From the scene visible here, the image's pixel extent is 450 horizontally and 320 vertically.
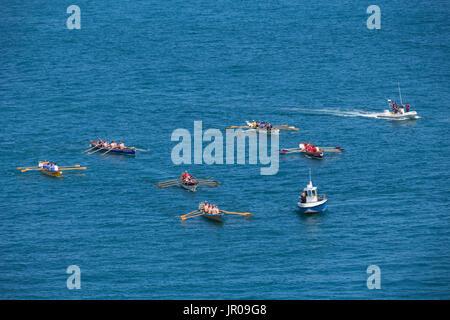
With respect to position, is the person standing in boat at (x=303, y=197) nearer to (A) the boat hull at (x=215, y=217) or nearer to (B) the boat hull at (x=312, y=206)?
(B) the boat hull at (x=312, y=206)

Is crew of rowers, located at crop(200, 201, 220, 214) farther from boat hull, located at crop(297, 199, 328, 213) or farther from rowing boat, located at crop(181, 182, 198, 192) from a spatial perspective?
boat hull, located at crop(297, 199, 328, 213)

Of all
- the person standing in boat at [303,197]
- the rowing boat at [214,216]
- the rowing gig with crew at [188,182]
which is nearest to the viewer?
the rowing boat at [214,216]

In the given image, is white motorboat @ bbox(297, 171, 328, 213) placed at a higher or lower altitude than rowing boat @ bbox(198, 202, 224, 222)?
higher

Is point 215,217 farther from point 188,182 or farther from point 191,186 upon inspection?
point 188,182

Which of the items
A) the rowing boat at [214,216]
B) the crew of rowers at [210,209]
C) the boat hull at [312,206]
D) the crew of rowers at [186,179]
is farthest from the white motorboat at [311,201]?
the crew of rowers at [186,179]

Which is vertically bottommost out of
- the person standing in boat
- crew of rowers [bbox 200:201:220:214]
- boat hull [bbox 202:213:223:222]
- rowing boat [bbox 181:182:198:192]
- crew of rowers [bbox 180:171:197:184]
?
boat hull [bbox 202:213:223:222]

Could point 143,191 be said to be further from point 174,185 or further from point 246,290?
point 246,290

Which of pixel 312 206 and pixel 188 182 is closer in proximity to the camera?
pixel 312 206

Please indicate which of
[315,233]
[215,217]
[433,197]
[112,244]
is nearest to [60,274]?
[112,244]

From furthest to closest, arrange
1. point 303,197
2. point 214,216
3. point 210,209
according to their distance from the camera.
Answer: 1. point 303,197
2. point 210,209
3. point 214,216

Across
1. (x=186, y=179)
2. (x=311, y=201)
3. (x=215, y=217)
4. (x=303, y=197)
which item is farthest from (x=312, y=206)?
(x=186, y=179)

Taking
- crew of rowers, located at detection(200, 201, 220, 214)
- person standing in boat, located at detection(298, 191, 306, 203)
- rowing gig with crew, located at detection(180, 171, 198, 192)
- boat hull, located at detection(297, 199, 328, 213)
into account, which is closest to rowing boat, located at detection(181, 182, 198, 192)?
rowing gig with crew, located at detection(180, 171, 198, 192)
